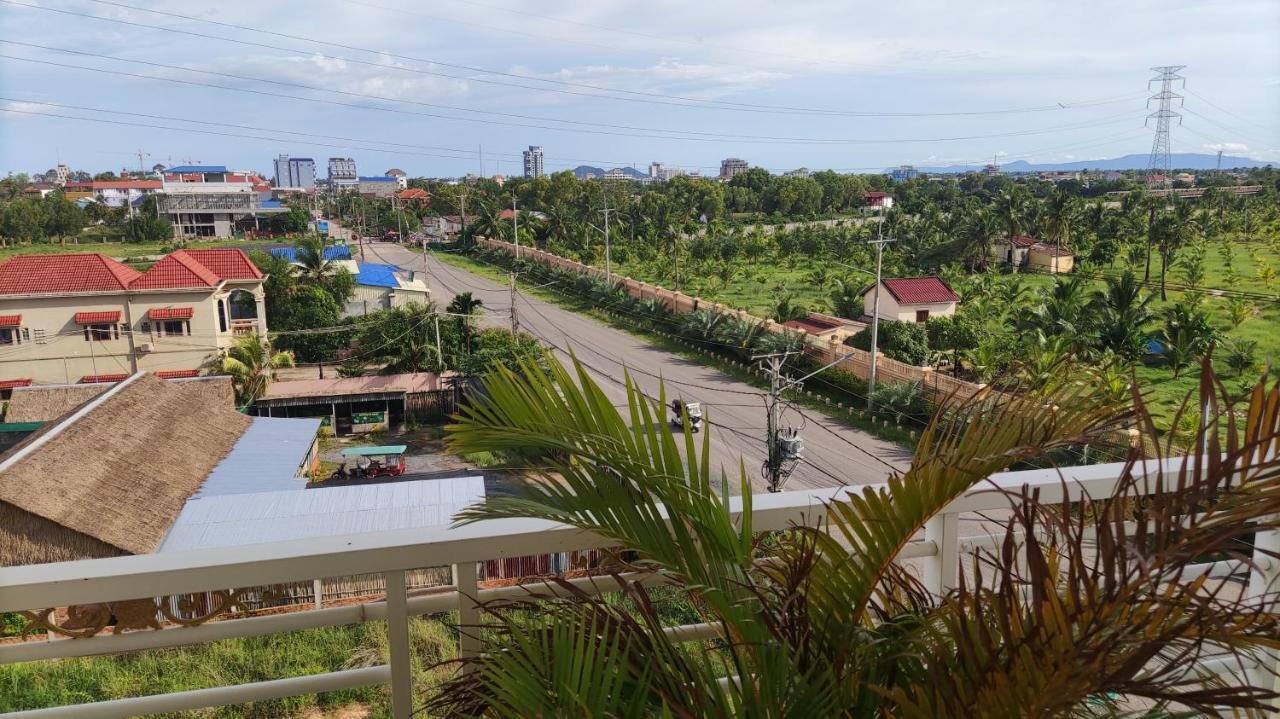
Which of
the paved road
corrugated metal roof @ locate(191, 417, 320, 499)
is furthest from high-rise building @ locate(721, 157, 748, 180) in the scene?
corrugated metal roof @ locate(191, 417, 320, 499)

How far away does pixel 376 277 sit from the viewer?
15.5m

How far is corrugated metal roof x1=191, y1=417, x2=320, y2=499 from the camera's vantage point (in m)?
6.14

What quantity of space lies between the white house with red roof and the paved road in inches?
172

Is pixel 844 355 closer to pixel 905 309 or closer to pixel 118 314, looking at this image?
pixel 905 309

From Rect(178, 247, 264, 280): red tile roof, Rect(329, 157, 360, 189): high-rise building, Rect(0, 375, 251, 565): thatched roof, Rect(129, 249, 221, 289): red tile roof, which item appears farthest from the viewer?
Rect(329, 157, 360, 189): high-rise building

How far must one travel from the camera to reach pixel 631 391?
0.66 m

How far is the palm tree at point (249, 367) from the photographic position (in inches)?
405

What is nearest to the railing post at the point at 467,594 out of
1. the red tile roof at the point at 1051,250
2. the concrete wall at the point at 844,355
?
the concrete wall at the point at 844,355

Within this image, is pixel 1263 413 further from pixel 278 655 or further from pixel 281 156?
pixel 281 156

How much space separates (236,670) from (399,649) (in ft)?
2.19

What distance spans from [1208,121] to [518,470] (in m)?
29.1

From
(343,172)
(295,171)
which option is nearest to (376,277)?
(343,172)

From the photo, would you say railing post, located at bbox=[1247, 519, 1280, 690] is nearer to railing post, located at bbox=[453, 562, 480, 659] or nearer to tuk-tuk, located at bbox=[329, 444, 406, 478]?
railing post, located at bbox=[453, 562, 480, 659]

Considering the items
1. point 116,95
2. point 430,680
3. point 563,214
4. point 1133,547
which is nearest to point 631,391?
point 1133,547
